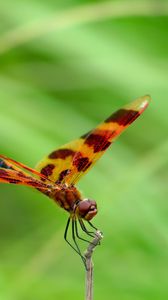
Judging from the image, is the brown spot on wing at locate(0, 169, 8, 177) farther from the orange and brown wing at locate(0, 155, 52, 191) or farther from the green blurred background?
the green blurred background

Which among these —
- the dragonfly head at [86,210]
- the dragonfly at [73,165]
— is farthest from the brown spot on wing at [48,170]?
the dragonfly head at [86,210]

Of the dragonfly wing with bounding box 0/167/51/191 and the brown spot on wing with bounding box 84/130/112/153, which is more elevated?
the brown spot on wing with bounding box 84/130/112/153

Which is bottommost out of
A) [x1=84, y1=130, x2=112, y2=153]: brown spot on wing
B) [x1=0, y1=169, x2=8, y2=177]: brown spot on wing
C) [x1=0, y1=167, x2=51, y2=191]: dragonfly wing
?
[x1=0, y1=169, x2=8, y2=177]: brown spot on wing

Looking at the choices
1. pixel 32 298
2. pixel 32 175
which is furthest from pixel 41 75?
pixel 32 175

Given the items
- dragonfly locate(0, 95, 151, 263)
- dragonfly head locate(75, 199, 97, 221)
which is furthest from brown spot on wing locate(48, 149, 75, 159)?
dragonfly head locate(75, 199, 97, 221)

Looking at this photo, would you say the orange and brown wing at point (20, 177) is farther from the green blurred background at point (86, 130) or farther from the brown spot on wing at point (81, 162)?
the green blurred background at point (86, 130)

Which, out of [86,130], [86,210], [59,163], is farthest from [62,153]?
[86,130]
